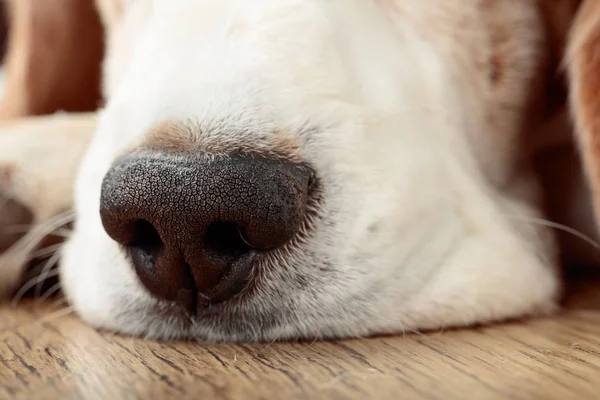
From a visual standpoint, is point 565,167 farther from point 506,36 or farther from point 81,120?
point 81,120

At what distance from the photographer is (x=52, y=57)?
65.2 inches

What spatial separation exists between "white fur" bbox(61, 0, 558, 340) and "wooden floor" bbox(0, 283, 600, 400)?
34 millimetres

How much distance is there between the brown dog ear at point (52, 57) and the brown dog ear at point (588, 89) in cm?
112

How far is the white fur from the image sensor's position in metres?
0.78

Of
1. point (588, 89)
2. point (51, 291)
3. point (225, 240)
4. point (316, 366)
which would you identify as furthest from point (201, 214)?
A: point (588, 89)

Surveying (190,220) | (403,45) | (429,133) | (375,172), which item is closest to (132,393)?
(190,220)

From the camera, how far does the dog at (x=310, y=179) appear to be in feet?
2.37

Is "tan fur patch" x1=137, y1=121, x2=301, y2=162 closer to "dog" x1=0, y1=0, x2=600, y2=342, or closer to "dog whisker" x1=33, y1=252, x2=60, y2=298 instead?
"dog" x1=0, y1=0, x2=600, y2=342

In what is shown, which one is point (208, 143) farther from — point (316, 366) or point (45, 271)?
point (45, 271)

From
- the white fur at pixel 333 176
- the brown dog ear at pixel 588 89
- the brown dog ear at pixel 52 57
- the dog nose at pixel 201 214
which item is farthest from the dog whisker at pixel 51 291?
the brown dog ear at pixel 588 89

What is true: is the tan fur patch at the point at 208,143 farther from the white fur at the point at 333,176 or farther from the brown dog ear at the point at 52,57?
the brown dog ear at the point at 52,57

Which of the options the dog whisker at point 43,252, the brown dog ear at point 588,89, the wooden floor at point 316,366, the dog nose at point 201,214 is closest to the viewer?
the wooden floor at point 316,366

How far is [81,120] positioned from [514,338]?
92 centimetres

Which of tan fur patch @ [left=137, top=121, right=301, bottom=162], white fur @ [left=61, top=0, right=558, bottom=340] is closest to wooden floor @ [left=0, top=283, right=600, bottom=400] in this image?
white fur @ [left=61, top=0, right=558, bottom=340]
